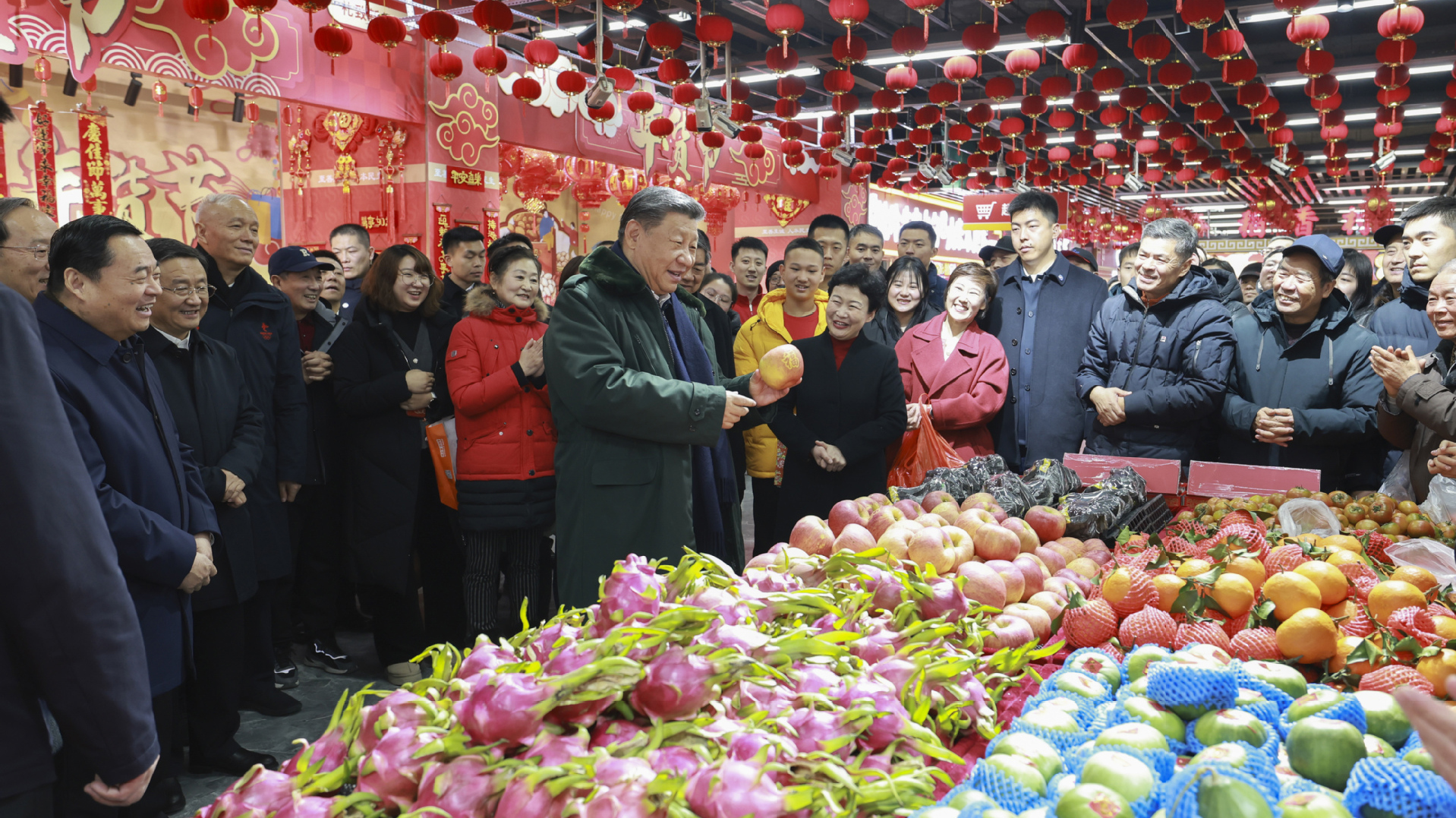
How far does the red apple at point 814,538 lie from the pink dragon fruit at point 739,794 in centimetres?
100

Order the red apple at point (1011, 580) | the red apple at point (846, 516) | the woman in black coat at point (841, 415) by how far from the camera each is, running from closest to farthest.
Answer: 1. the red apple at point (1011, 580)
2. the red apple at point (846, 516)
3. the woman in black coat at point (841, 415)

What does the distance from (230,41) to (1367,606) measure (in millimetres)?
7102

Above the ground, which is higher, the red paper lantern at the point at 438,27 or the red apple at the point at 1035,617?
the red paper lantern at the point at 438,27

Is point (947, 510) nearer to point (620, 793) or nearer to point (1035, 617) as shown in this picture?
point (1035, 617)

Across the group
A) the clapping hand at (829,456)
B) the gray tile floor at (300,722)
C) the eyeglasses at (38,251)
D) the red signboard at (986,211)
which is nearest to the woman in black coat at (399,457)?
the gray tile floor at (300,722)

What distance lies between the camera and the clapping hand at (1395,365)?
2617 mm

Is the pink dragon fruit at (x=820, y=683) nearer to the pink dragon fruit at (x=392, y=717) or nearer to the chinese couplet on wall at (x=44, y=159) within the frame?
the pink dragon fruit at (x=392, y=717)

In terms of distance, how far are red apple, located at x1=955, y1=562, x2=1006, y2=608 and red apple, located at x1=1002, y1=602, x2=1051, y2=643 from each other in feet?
0.08

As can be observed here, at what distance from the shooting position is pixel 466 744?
94 centimetres

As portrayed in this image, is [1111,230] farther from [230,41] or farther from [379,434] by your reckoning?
[379,434]

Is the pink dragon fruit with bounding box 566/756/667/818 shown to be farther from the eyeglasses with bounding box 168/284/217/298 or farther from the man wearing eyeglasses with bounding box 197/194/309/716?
the man wearing eyeglasses with bounding box 197/194/309/716

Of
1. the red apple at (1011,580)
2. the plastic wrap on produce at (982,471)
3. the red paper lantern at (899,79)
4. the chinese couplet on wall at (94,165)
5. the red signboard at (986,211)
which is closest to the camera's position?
the red apple at (1011,580)

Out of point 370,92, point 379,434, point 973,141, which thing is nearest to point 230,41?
point 370,92

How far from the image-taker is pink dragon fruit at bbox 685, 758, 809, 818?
0.86 metres
